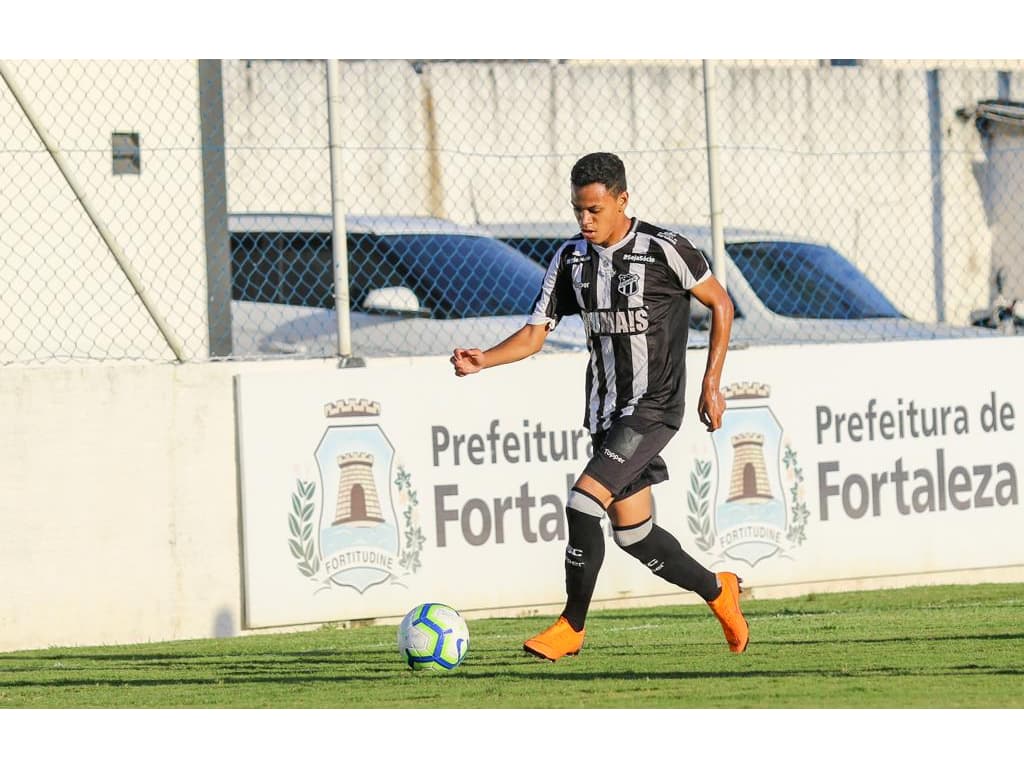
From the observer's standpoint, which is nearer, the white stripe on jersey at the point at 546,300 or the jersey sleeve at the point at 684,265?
the jersey sleeve at the point at 684,265

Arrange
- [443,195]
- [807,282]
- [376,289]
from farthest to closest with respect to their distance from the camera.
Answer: [443,195] < [807,282] < [376,289]

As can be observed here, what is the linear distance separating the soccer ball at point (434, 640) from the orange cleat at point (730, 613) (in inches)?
43.1

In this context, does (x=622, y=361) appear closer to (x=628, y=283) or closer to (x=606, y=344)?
(x=606, y=344)

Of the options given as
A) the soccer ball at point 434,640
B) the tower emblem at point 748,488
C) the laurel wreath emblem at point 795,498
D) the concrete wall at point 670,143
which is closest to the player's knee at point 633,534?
the soccer ball at point 434,640

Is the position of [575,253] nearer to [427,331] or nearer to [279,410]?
[279,410]

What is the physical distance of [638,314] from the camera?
24.8 feet

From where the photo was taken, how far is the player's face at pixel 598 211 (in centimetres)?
739

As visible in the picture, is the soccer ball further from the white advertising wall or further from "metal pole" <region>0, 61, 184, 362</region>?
"metal pole" <region>0, 61, 184, 362</region>

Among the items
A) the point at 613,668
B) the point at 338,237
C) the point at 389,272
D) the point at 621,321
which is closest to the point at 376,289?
the point at 389,272

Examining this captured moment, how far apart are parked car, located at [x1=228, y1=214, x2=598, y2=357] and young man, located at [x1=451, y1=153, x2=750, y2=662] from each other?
3.26 meters

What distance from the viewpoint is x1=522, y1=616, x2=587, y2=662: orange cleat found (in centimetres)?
739

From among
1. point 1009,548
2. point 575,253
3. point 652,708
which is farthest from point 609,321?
point 1009,548

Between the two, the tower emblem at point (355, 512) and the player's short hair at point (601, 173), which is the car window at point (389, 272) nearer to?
the tower emblem at point (355, 512)

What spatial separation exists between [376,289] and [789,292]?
3337 mm
